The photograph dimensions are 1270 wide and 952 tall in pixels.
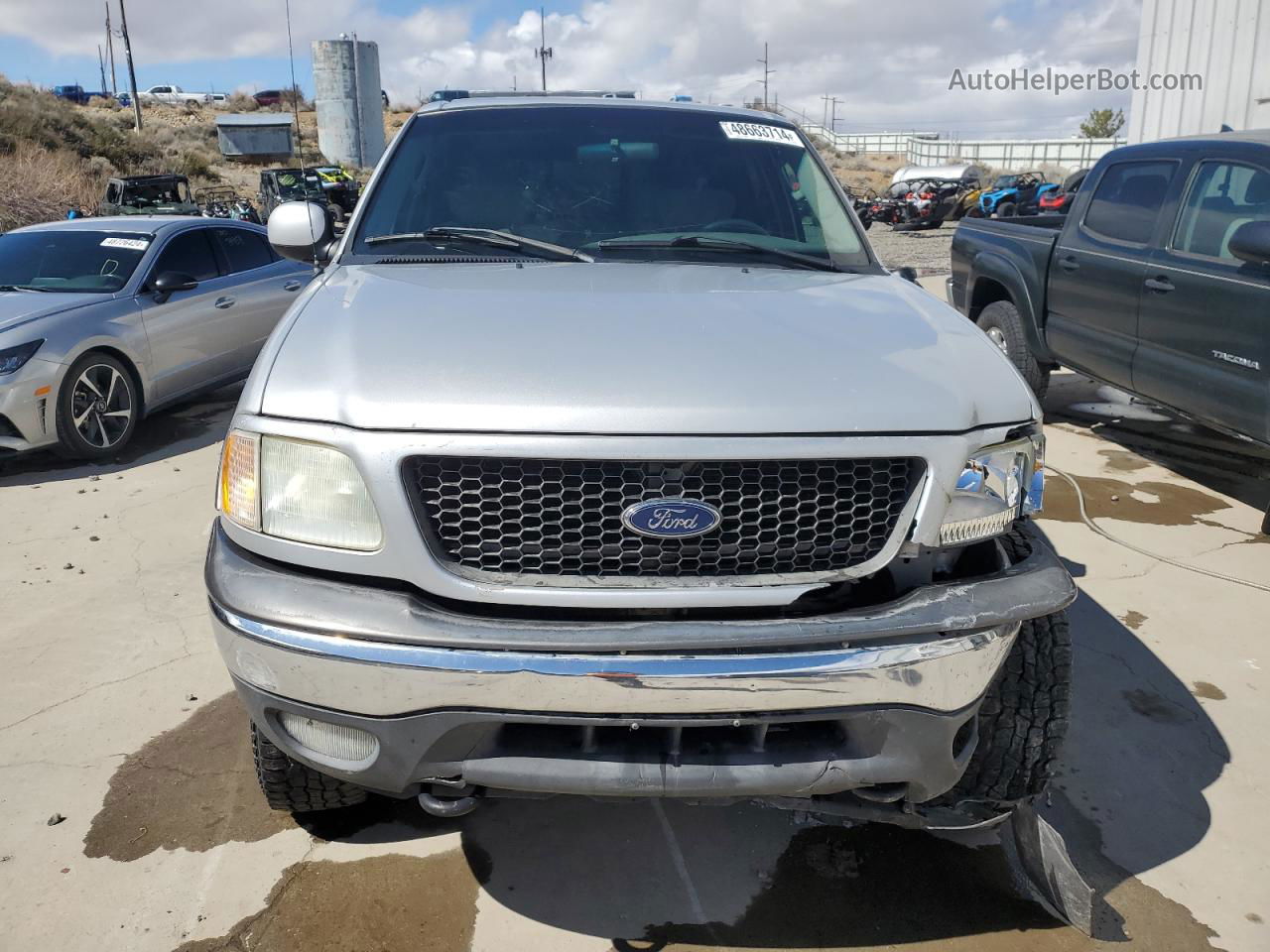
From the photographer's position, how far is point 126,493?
5.56m

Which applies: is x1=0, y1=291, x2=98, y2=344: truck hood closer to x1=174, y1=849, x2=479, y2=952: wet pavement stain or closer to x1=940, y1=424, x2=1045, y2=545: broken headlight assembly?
x1=174, y1=849, x2=479, y2=952: wet pavement stain

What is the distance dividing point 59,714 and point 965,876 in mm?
2845

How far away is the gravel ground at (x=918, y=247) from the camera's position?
1591 cm

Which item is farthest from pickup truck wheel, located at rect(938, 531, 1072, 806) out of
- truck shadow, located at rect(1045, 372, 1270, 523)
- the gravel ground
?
the gravel ground

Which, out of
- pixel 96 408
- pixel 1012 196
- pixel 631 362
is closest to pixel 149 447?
pixel 96 408

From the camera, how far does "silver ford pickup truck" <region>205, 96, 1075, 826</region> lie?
6.09ft

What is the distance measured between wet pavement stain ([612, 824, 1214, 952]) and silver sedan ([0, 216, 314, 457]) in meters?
5.27

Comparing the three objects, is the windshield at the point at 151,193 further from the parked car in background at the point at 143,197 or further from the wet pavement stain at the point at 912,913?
the wet pavement stain at the point at 912,913

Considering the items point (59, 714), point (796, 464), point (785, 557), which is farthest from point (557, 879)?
point (59, 714)

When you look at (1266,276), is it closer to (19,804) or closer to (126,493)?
(19,804)

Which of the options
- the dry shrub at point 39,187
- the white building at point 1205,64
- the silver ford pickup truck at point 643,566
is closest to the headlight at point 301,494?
the silver ford pickup truck at point 643,566

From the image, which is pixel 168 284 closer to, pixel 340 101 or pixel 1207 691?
pixel 1207 691

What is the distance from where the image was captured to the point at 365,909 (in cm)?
234

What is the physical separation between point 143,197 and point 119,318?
49.1ft
